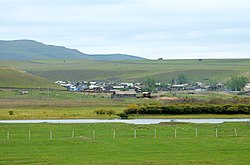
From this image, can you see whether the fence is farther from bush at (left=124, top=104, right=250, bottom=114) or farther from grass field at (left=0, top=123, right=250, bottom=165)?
bush at (left=124, top=104, right=250, bottom=114)

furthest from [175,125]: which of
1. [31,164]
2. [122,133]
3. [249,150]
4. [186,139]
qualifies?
[31,164]

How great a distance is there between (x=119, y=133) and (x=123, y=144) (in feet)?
32.0

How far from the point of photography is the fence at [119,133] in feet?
187

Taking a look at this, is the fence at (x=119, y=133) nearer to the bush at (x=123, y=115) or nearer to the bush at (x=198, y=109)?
the bush at (x=123, y=115)

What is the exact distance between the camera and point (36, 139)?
55000 mm

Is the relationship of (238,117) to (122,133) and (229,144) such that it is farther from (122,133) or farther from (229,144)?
(229,144)

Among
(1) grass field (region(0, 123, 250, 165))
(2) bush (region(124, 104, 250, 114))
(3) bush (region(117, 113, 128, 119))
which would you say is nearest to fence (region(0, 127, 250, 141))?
(1) grass field (region(0, 123, 250, 165))

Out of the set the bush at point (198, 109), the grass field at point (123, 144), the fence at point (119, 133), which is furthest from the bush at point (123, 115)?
the fence at point (119, 133)

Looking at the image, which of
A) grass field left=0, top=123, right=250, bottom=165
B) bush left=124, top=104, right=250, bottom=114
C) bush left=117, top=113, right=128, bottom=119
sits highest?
bush left=124, top=104, right=250, bottom=114

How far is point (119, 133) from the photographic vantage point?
60594mm

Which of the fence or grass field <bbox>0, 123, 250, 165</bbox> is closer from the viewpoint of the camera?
grass field <bbox>0, 123, 250, 165</bbox>

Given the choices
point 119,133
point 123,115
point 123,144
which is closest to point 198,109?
point 123,115

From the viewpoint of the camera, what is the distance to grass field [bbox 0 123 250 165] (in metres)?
41.7

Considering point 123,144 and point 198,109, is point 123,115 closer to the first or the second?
point 198,109
